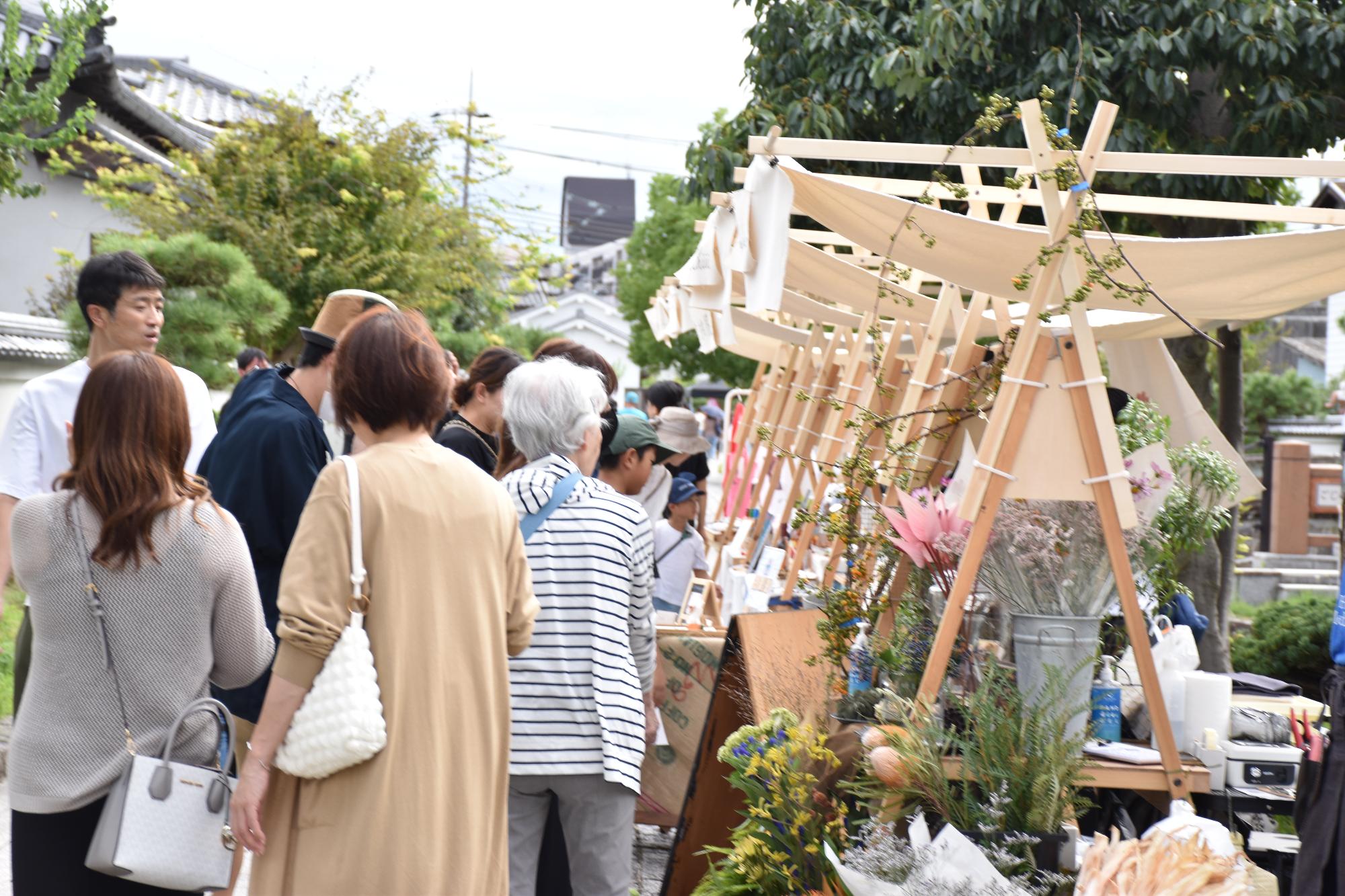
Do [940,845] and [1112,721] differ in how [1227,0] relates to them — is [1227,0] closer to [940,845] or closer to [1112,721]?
[1112,721]

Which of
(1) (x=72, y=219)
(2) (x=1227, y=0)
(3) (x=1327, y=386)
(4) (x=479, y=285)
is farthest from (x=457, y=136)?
(3) (x=1327, y=386)

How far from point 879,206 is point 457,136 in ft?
45.1

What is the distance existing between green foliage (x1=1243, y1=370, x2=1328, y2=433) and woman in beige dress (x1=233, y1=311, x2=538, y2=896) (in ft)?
72.1

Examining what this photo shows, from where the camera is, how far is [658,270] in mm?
40250

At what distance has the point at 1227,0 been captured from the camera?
6.96m

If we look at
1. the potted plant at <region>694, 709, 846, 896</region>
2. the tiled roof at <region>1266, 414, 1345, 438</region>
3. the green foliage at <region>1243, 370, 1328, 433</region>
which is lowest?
the potted plant at <region>694, 709, 846, 896</region>

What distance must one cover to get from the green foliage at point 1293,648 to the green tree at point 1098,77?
647 mm

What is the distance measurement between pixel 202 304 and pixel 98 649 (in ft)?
24.3

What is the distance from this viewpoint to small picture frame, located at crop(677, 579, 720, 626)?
22.2ft

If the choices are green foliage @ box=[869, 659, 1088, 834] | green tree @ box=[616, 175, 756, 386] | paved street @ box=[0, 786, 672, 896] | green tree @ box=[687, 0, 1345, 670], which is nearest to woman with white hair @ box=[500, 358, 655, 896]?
green foliage @ box=[869, 659, 1088, 834]

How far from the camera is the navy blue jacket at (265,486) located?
11.3ft

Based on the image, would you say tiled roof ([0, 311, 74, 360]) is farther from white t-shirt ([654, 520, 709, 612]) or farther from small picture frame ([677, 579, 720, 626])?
small picture frame ([677, 579, 720, 626])

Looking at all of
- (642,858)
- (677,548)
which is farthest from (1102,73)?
(642,858)

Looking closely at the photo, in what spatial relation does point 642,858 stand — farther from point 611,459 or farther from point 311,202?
point 311,202
